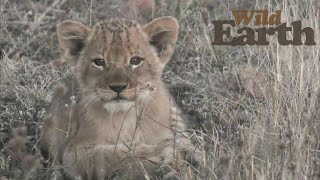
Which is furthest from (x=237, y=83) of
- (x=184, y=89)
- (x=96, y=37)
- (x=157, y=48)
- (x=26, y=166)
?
(x=26, y=166)

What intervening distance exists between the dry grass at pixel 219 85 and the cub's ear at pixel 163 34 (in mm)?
527

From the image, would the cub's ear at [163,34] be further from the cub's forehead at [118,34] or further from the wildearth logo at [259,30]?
the wildearth logo at [259,30]

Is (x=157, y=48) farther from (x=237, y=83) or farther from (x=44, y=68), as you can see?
(x=44, y=68)

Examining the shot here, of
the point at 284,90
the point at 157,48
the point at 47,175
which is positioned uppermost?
the point at 157,48

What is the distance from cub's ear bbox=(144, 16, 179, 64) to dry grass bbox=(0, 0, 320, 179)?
0.53 metres

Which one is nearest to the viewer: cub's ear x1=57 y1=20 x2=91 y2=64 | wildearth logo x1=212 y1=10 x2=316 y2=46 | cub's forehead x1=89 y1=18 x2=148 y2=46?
cub's forehead x1=89 y1=18 x2=148 y2=46

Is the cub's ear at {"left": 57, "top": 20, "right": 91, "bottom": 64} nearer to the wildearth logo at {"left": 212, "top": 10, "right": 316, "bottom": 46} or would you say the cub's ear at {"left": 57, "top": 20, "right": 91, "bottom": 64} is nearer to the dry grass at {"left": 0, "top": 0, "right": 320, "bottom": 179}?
the dry grass at {"left": 0, "top": 0, "right": 320, "bottom": 179}

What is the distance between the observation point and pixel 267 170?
13.0ft

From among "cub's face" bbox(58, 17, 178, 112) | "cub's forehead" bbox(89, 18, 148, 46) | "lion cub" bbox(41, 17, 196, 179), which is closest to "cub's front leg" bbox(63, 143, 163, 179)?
"lion cub" bbox(41, 17, 196, 179)

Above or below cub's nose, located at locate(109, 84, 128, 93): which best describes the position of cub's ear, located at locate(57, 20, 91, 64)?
→ above

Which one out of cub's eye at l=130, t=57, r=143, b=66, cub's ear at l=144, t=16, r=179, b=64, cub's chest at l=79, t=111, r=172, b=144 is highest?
cub's ear at l=144, t=16, r=179, b=64

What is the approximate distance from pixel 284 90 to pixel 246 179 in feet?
3.78

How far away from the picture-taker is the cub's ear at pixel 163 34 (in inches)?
191

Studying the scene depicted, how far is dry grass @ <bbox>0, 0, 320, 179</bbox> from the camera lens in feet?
13.4
